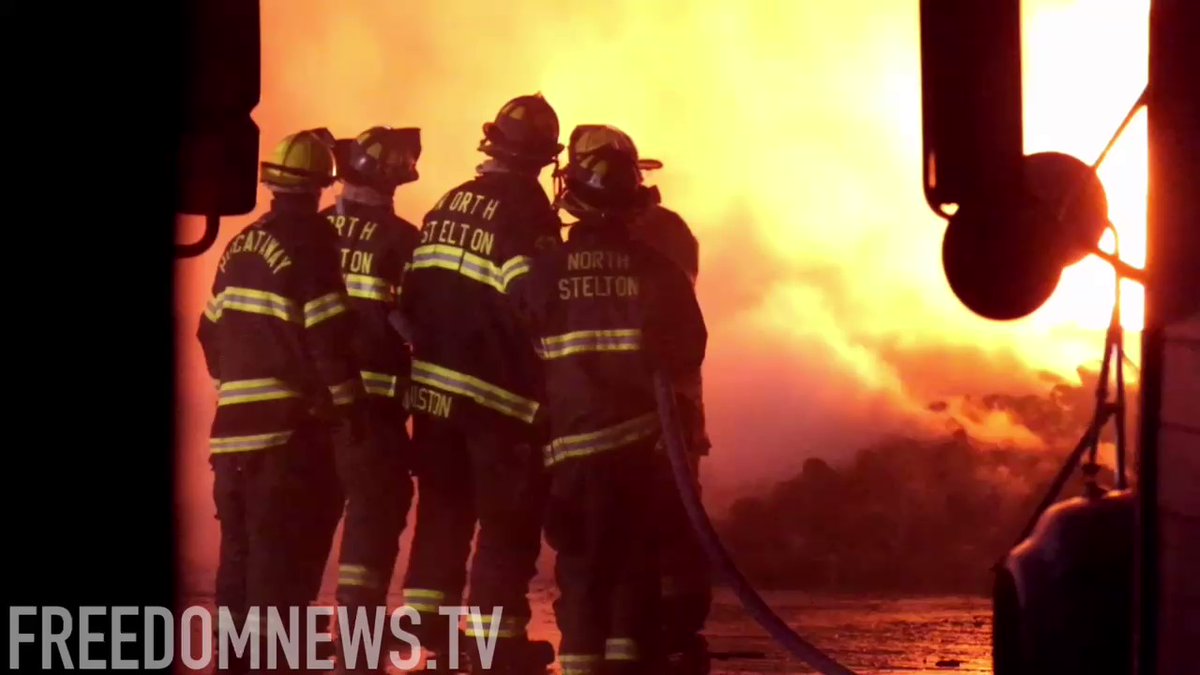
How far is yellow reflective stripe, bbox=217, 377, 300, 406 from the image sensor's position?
277 inches

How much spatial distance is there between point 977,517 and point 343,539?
535cm

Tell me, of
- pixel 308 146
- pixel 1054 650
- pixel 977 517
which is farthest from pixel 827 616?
pixel 1054 650

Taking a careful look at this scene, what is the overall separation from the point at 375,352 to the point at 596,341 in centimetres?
127

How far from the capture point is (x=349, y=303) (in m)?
6.96

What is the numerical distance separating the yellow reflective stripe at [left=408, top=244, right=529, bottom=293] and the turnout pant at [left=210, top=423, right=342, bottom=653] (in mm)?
809

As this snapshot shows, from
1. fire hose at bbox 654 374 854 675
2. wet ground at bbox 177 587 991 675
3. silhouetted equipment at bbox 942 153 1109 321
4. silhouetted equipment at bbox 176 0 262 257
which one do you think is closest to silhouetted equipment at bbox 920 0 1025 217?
silhouetted equipment at bbox 942 153 1109 321

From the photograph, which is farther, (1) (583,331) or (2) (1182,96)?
(1) (583,331)

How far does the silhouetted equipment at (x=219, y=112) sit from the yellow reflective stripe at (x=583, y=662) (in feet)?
11.0

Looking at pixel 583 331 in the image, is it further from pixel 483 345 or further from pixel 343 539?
pixel 343 539

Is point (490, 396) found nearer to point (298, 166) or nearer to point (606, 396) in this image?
point (606, 396)

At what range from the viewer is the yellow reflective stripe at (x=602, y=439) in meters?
6.47

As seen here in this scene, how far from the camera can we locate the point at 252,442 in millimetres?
6992

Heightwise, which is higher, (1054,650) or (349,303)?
(349,303)

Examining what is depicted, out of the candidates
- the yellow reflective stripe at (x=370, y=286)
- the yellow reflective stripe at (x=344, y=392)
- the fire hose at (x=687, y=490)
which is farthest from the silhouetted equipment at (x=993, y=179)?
the yellow reflective stripe at (x=370, y=286)
